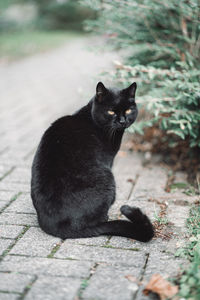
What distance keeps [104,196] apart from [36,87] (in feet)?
21.6

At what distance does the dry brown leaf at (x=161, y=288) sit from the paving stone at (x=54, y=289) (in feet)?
1.26

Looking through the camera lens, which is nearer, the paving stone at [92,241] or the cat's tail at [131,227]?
the cat's tail at [131,227]

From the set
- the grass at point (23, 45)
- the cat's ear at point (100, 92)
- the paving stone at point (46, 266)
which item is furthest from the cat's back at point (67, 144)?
the grass at point (23, 45)

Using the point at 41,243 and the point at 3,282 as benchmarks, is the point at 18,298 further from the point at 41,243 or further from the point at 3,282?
the point at 41,243

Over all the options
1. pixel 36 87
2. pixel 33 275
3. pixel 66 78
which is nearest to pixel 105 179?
pixel 33 275

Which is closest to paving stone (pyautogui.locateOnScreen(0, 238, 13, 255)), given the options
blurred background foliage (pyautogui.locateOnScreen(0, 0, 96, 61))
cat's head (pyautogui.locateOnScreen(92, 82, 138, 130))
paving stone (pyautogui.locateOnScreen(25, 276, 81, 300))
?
paving stone (pyautogui.locateOnScreen(25, 276, 81, 300))

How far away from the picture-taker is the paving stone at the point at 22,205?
3.14m

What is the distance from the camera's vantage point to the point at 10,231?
9.14ft

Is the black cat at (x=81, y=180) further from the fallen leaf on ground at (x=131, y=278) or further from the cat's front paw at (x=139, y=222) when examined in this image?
the fallen leaf on ground at (x=131, y=278)

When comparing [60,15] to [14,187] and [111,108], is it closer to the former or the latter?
[14,187]

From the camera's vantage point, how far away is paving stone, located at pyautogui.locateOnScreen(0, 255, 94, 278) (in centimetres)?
224

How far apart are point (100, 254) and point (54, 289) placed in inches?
18.7

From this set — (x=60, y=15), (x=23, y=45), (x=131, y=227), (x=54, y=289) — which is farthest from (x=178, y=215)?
(x=60, y=15)

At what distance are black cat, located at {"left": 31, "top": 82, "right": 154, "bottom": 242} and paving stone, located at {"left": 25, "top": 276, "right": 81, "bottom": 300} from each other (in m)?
0.47
